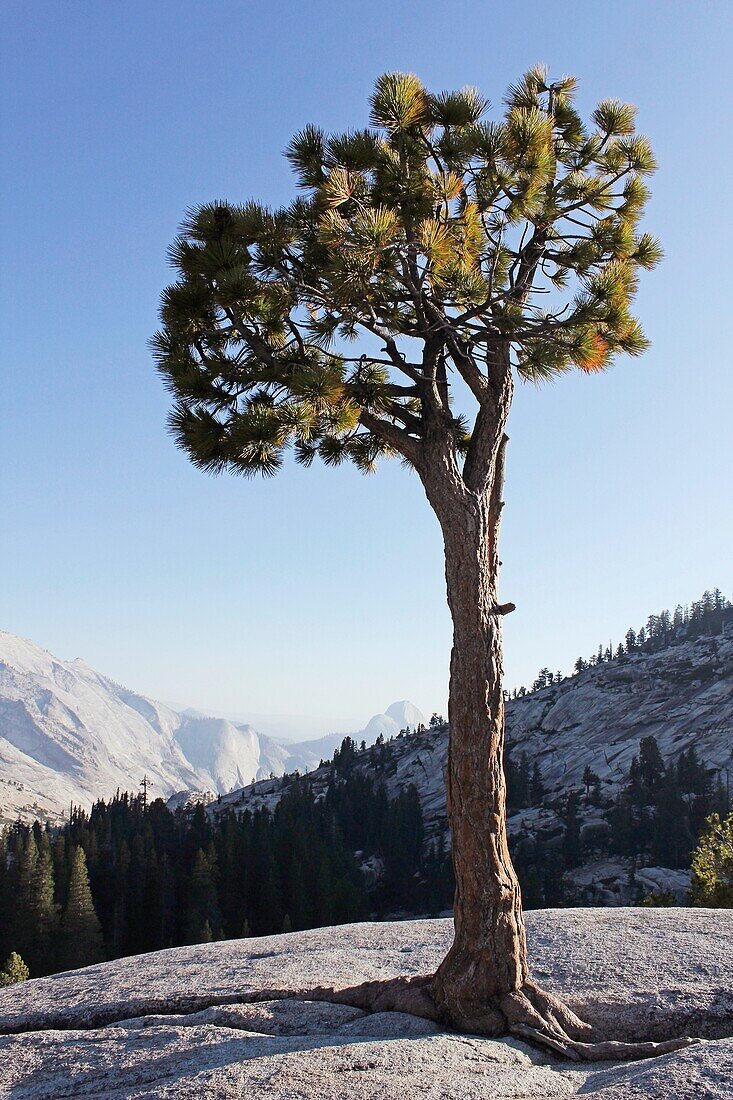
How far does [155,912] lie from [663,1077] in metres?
71.5

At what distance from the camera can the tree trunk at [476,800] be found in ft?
31.1

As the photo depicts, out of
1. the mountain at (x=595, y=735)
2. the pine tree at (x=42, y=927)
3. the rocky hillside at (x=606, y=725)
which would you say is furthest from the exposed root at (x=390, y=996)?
the rocky hillside at (x=606, y=725)

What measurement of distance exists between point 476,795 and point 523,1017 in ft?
8.03

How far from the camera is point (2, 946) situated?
62.1 m

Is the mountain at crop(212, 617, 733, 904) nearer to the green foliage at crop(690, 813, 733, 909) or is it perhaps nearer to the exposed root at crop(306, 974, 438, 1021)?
the green foliage at crop(690, 813, 733, 909)

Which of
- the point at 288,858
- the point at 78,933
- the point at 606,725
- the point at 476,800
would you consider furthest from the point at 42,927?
the point at 606,725

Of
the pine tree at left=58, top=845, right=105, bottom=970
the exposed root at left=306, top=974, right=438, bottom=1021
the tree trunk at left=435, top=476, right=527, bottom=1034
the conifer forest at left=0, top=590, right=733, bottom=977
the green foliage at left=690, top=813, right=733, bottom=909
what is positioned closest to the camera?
the tree trunk at left=435, top=476, right=527, bottom=1034

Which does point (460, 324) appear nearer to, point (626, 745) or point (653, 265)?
point (653, 265)

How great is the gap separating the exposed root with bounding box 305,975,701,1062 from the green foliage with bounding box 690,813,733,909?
20.9 meters

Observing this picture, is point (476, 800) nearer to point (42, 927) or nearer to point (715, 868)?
point (715, 868)

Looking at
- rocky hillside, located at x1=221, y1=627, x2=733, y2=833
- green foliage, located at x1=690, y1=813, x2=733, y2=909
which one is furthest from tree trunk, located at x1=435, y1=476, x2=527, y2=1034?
rocky hillside, located at x1=221, y1=627, x2=733, y2=833

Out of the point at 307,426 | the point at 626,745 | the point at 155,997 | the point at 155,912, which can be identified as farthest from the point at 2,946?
the point at 626,745

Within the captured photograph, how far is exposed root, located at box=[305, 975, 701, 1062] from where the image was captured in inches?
339

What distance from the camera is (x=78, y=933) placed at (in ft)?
193
